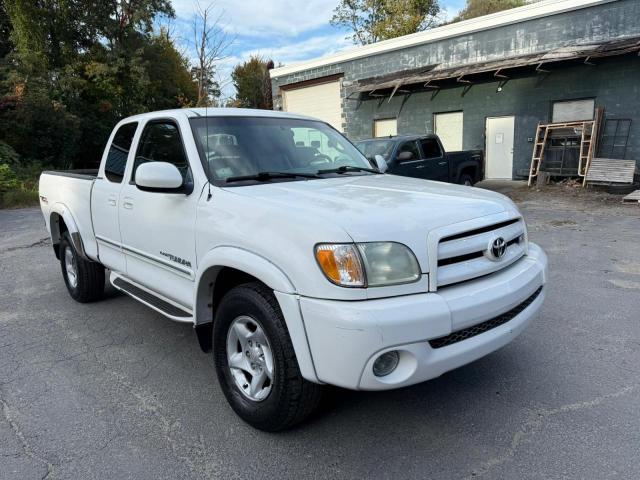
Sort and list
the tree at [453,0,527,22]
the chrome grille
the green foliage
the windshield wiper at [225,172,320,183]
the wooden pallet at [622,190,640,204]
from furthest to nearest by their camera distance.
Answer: the tree at [453,0,527,22]
the green foliage
the wooden pallet at [622,190,640,204]
the windshield wiper at [225,172,320,183]
the chrome grille

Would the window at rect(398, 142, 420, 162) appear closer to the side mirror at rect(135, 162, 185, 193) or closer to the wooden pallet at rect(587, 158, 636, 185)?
the wooden pallet at rect(587, 158, 636, 185)

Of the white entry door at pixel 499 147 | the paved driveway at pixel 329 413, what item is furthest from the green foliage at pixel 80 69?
the paved driveway at pixel 329 413

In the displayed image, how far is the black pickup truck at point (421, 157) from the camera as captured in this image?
31.8 feet

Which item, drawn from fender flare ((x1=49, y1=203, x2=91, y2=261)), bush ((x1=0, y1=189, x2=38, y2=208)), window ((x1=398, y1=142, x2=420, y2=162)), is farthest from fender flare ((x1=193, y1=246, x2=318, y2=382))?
bush ((x1=0, y1=189, x2=38, y2=208))

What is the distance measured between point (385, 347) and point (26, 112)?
2225 centimetres

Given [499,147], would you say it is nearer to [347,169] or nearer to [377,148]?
[377,148]

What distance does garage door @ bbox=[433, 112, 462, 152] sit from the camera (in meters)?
16.8

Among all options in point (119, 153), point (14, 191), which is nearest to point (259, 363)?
point (119, 153)

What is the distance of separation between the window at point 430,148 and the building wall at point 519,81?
5.91m

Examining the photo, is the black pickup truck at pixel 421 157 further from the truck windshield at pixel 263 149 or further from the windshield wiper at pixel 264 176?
the windshield wiper at pixel 264 176

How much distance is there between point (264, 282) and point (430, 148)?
29.3 feet

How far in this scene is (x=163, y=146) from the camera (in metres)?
3.71

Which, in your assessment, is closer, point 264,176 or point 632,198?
point 264,176

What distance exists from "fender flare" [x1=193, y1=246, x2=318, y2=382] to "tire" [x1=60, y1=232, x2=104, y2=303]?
2.57 m
